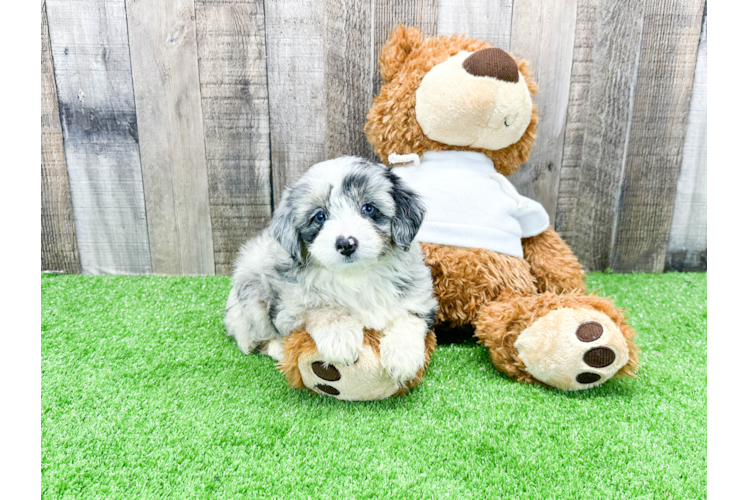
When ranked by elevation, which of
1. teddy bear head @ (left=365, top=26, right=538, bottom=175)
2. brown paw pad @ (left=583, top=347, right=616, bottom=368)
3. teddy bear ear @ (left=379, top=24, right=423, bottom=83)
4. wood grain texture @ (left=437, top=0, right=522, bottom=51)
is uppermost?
wood grain texture @ (left=437, top=0, right=522, bottom=51)

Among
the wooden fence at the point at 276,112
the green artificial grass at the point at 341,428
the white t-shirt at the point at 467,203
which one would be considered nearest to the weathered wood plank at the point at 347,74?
the wooden fence at the point at 276,112

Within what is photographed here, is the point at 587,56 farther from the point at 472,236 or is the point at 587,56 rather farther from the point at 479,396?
the point at 479,396

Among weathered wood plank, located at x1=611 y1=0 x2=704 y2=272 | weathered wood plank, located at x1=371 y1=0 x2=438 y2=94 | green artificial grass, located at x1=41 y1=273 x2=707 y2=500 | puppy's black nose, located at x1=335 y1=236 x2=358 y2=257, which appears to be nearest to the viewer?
green artificial grass, located at x1=41 y1=273 x2=707 y2=500

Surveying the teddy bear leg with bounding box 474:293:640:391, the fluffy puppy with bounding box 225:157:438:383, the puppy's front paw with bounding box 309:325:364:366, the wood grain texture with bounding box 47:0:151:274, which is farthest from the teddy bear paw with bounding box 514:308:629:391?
the wood grain texture with bounding box 47:0:151:274

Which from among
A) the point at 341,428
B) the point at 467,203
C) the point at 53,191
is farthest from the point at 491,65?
the point at 53,191

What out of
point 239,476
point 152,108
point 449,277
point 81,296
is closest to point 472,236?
point 449,277

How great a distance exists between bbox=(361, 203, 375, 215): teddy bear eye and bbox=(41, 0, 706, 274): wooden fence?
109cm

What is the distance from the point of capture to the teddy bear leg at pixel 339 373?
1738 mm

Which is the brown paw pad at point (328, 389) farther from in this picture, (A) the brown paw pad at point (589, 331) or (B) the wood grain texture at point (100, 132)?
(B) the wood grain texture at point (100, 132)

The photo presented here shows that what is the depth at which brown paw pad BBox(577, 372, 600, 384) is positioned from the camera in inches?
A: 71.2

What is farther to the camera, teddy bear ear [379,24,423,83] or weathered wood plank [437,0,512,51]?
weathered wood plank [437,0,512,51]

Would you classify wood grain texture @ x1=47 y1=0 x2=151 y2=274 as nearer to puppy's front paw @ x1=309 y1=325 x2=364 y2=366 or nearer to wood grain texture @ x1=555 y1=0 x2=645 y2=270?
puppy's front paw @ x1=309 y1=325 x2=364 y2=366

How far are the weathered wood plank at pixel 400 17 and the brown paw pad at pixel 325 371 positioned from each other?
1728 millimetres

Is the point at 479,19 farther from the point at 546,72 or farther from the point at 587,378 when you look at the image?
the point at 587,378
